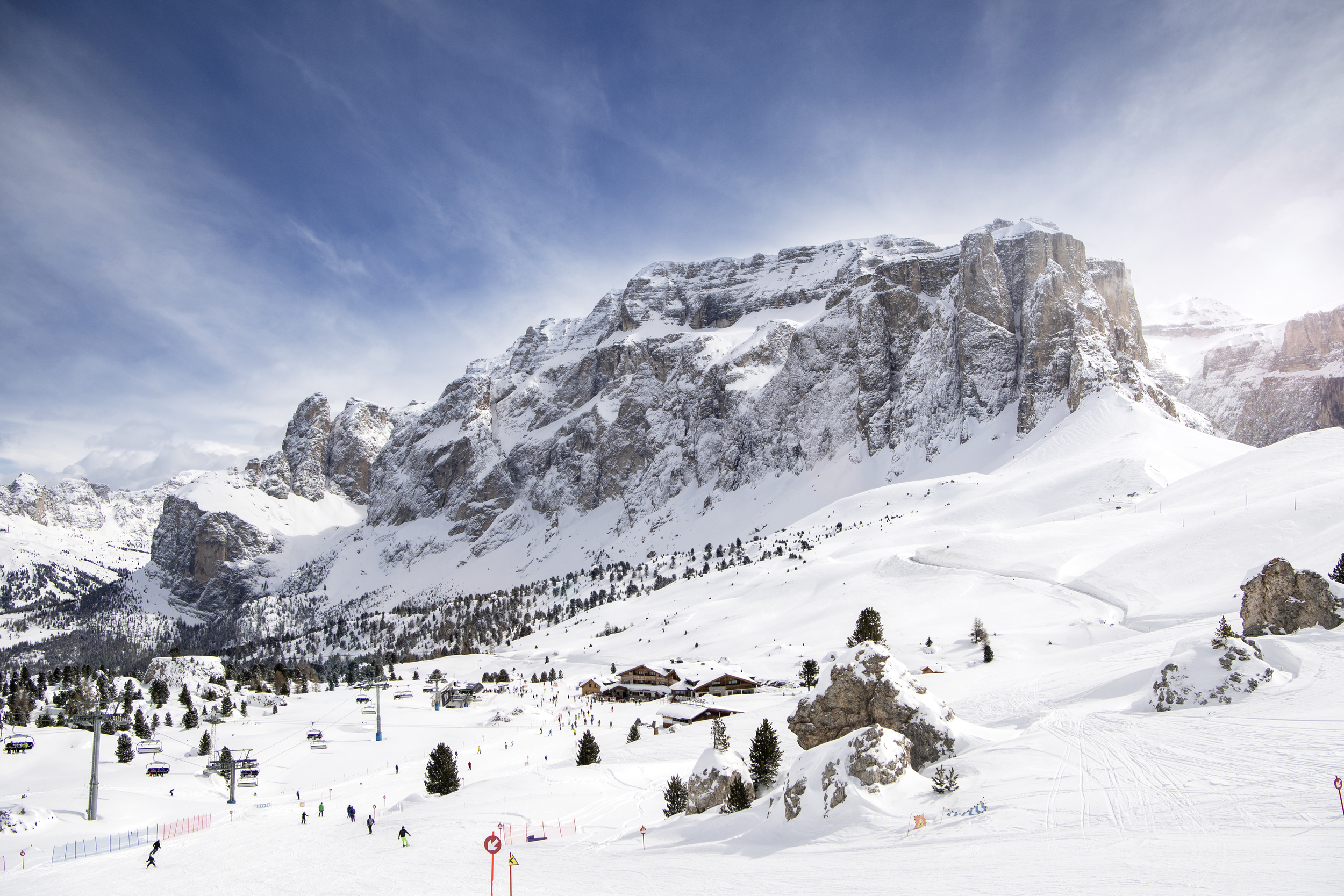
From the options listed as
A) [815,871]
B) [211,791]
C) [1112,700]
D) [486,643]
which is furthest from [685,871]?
[486,643]

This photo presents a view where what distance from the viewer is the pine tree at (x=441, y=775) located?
118ft

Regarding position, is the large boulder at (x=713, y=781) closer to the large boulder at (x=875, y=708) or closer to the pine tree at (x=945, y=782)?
the large boulder at (x=875, y=708)

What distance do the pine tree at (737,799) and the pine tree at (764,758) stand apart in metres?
1.34

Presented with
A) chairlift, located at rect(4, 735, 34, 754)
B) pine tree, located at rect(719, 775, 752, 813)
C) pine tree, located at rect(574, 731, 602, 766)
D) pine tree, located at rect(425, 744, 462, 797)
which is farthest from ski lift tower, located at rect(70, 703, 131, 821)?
pine tree, located at rect(719, 775, 752, 813)

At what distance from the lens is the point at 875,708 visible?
77.0 ft

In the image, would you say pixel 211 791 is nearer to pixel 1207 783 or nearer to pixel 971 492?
pixel 1207 783

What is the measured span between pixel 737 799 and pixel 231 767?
35045 millimetres

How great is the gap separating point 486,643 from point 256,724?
8984 centimetres

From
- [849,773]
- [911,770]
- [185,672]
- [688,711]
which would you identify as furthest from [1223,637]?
[185,672]

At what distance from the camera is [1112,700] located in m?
28.2

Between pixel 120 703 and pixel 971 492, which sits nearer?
pixel 120 703

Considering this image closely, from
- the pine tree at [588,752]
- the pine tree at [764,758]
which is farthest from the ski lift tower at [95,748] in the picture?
the pine tree at [764,758]

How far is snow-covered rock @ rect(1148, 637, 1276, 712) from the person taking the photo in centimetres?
2342

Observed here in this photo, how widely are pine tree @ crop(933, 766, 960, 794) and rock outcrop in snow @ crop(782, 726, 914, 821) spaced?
84 centimetres
